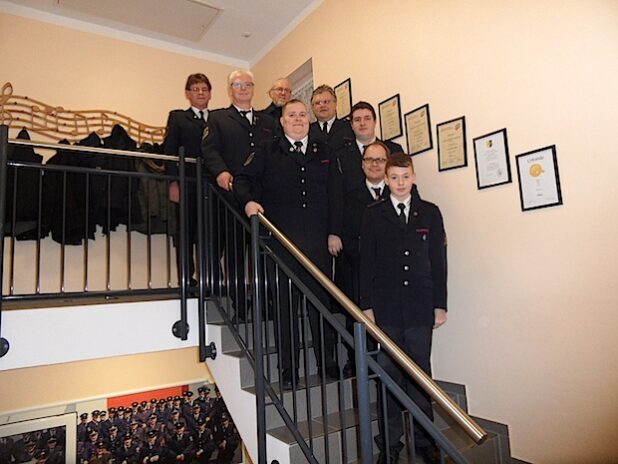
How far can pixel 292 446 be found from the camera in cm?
186

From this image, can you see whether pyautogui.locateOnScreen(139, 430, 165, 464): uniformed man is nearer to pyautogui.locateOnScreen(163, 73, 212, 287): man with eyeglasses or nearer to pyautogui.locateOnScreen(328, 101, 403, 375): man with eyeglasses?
pyautogui.locateOnScreen(163, 73, 212, 287): man with eyeglasses

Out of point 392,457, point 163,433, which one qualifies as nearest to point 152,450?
point 163,433

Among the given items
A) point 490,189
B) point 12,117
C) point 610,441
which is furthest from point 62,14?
point 610,441

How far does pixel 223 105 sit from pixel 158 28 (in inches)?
39.7

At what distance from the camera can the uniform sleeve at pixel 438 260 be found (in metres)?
2.12

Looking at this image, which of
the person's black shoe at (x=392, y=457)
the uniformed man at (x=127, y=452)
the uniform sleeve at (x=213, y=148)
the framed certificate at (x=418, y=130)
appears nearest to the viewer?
the person's black shoe at (x=392, y=457)

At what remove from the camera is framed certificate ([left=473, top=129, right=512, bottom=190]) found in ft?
7.76

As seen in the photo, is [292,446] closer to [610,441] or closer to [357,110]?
[610,441]

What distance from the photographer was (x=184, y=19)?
4.29 m

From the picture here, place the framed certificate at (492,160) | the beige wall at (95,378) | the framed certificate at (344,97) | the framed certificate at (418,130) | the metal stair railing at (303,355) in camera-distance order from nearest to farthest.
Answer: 1. the metal stair railing at (303,355)
2. the framed certificate at (492,160)
3. the framed certificate at (418,130)
4. the framed certificate at (344,97)
5. the beige wall at (95,378)

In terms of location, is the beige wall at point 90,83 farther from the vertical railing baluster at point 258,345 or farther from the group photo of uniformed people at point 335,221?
the vertical railing baluster at point 258,345

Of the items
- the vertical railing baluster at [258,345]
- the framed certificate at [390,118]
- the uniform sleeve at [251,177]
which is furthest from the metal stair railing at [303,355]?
the framed certificate at [390,118]

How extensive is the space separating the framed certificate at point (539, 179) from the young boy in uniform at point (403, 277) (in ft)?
1.58

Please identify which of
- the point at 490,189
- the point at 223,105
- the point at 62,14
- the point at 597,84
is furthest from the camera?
the point at 223,105
